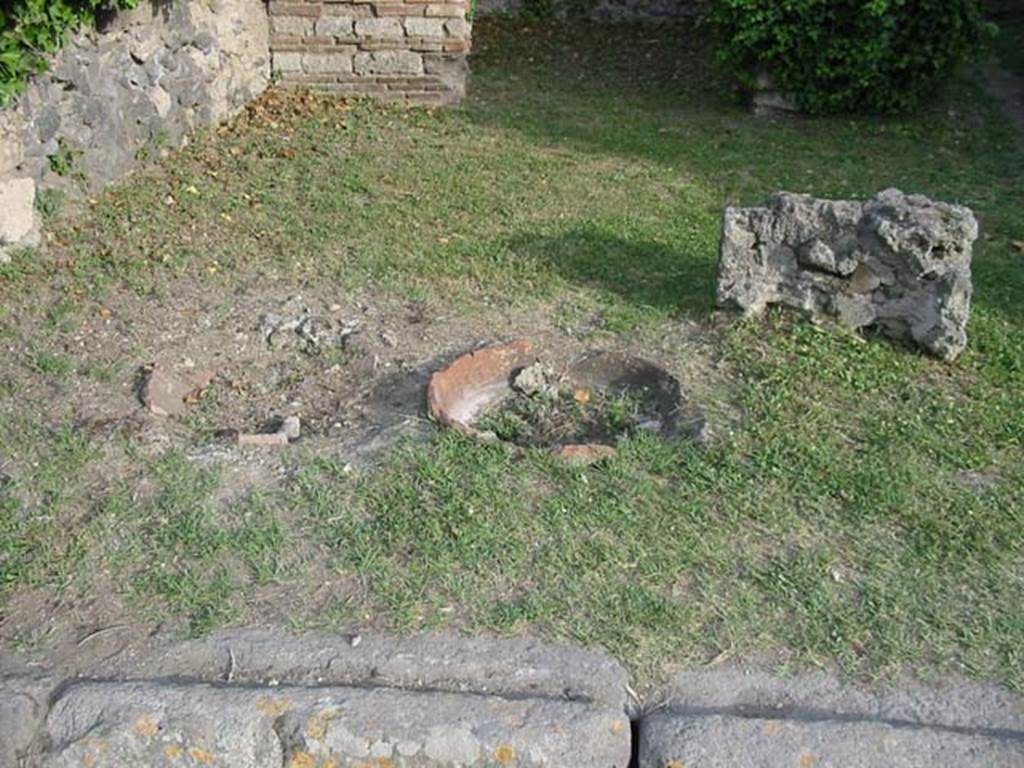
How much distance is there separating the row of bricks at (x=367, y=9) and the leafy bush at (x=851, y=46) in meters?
2.08

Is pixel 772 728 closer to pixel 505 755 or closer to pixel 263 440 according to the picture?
pixel 505 755

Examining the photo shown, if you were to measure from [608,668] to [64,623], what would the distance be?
1.56 meters

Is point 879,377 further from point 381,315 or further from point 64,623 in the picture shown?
point 64,623

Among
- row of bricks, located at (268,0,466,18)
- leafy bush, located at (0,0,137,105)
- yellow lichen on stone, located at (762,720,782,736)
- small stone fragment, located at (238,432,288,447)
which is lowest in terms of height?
small stone fragment, located at (238,432,288,447)

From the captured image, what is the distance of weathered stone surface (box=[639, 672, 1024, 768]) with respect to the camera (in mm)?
2756

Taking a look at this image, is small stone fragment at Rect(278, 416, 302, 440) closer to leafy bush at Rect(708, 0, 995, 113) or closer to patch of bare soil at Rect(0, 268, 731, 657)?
patch of bare soil at Rect(0, 268, 731, 657)

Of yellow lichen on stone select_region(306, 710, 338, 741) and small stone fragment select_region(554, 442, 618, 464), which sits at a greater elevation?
small stone fragment select_region(554, 442, 618, 464)

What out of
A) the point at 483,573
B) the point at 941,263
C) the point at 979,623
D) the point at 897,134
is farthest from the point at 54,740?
the point at 897,134

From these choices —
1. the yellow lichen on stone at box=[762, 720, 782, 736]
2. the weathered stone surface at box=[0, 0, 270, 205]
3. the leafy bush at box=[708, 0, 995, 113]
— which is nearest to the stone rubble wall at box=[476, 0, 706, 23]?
the leafy bush at box=[708, 0, 995, 113]

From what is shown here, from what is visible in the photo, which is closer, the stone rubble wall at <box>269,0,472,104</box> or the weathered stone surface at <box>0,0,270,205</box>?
the weathered stone surface at <box>0,0,270,205</box>

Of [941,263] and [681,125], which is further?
[681,125]

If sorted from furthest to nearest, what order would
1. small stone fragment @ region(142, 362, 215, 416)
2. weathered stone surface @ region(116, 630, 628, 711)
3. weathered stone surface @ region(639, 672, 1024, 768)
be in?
small stone fragment @ region(142, 362, 215, 416) → weathered stone surface @ region(116, 630, 628, 711) → weathered stone surface @ region(639, 672, 1024, 768)

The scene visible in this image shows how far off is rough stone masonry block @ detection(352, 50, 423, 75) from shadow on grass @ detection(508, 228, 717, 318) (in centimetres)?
323

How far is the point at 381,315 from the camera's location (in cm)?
514
